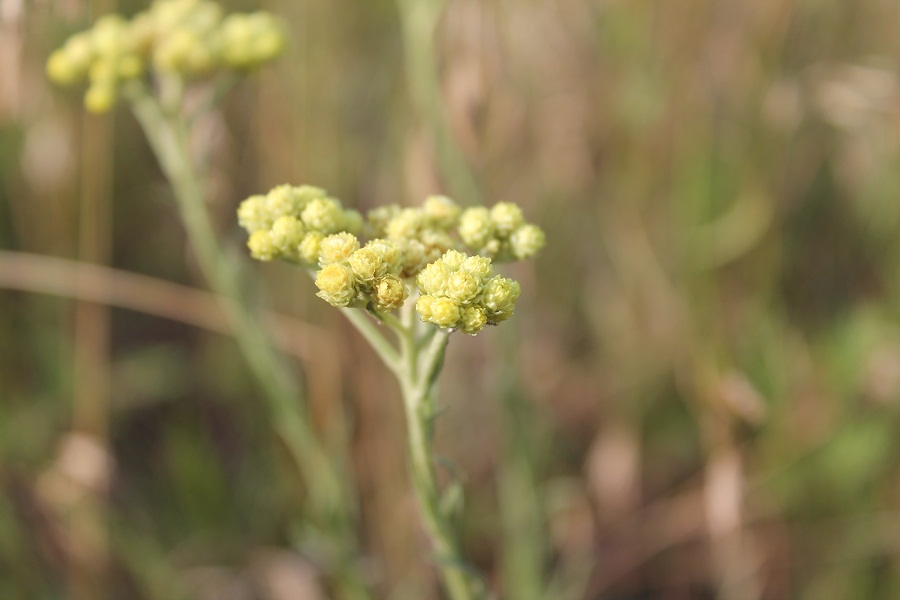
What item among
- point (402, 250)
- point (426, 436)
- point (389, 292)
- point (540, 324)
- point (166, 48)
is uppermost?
point (166, 48)

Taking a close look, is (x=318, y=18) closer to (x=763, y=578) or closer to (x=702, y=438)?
(x=702, y=438)

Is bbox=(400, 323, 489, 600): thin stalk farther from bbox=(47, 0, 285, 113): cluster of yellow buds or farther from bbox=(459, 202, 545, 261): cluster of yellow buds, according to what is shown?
bbox=(47, 0, 285, 113): cluster of yellow buds

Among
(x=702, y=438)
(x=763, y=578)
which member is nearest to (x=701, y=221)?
(x=702, y=438)

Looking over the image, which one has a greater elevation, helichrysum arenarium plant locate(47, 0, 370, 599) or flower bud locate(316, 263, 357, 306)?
helichrysum arenarium plant locate(47, 0, 370, 599)

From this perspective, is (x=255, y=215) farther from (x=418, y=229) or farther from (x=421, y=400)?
(x=421, y=400)

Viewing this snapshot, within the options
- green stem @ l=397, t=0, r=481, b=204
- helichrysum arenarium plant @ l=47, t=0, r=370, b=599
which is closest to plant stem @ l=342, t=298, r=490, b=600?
helichrysum arenarium plant @ l=47, t=0, r=370, b=599

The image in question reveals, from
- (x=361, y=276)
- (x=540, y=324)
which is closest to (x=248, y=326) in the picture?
(x=361, y=276)
